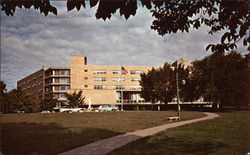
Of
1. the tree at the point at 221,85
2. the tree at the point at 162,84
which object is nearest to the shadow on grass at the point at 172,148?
the tree at the point at 221,85

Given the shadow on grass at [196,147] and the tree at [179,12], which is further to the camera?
the shadow on grass at [196,147]

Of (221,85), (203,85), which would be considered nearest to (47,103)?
(203,85)

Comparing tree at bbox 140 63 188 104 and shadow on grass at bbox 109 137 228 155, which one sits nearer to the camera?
shadow on grass at bbox 109 137 228 155

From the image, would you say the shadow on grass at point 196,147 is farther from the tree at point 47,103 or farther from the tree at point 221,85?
the tree at point 47,103

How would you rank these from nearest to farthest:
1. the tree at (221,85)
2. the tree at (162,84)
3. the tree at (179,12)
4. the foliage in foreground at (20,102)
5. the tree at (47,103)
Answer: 1. the tree at (179,12)
2. the tree at (221,85)
3. the foliage in foreground at (20,102)
4. the tree at (162,84)
5. the tree at (47,103)

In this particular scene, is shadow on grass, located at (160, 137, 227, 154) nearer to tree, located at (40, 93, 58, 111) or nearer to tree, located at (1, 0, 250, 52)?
tree, located at (1, 0, 250, 52)

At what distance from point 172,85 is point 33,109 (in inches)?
1227

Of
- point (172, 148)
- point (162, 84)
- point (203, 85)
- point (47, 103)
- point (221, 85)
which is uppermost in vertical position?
point (162, 84)

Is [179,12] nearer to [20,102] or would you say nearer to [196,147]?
[196,147]

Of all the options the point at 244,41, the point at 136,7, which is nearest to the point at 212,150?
the point at 244,41

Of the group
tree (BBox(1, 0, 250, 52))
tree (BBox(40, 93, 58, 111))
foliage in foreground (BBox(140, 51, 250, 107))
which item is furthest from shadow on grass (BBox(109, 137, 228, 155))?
tree (BBox(40, 93, 58, 111))

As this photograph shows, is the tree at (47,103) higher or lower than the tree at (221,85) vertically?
lower

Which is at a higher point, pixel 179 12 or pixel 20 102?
pixel 179 12

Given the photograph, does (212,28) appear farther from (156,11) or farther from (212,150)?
(212,150)
